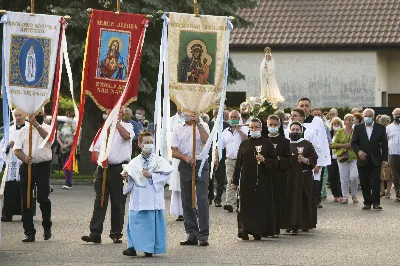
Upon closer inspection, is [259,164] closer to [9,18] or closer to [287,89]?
[9,18]

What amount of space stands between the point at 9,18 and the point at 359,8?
34.2m

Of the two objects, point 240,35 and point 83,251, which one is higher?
point 240,35

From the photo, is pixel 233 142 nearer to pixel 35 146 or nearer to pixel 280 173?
pixel 280 173

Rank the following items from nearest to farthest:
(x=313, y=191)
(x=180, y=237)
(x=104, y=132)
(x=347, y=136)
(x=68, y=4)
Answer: (x=104, y=132) < (x=180, y=237) < (x=313, y=191) < (x=347, y=136) < (x=68, y=4)

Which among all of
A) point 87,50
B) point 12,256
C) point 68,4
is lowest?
point 12,256

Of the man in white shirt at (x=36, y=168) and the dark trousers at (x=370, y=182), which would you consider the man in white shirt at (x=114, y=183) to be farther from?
the dark trousers at (x=370, y=182)

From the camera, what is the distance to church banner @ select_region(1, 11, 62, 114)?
1700cm

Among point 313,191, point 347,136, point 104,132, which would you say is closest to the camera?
point 104,132

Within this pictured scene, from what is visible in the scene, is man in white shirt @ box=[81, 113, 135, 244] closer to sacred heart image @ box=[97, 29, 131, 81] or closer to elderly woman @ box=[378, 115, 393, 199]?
sacred heart image @ box=[97, 29, 131, 81]

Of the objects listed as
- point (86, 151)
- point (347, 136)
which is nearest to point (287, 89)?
point (86, 151)

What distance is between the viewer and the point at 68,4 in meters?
33.3

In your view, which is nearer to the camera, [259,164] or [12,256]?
[12,256]

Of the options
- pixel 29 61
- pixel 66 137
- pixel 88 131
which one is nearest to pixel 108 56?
pixel 29 61

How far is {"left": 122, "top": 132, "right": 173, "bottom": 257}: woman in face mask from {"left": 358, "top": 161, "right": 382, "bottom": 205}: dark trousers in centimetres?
887
